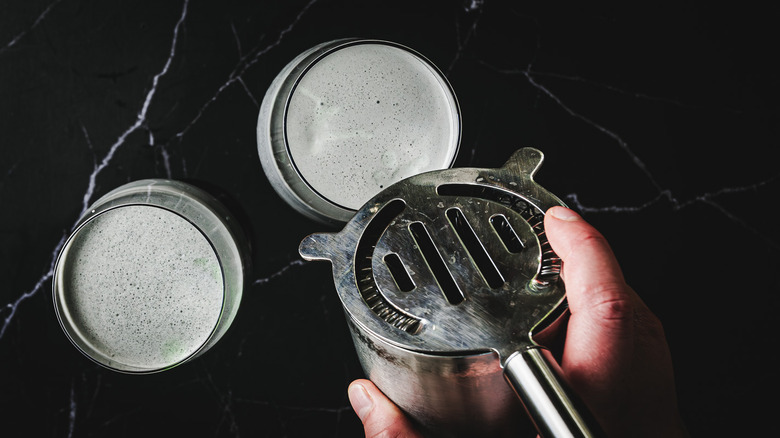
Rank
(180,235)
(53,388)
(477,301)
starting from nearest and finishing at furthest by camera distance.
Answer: (477,301)
(180,235)
(53,388)

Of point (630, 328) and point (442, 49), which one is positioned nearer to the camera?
point (630, 328)

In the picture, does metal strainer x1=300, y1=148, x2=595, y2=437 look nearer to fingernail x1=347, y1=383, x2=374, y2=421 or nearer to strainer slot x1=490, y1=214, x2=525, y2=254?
strainer slot x1=490, y1=214, x2=525, y2=254

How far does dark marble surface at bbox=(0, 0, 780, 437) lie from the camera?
0.63 meters

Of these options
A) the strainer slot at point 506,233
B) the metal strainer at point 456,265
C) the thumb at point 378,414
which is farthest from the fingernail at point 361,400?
the strainer slot at point 506,233

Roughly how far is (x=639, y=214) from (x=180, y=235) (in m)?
0.62

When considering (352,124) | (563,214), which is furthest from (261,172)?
(563,214)

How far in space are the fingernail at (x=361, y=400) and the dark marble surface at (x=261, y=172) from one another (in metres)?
0.13

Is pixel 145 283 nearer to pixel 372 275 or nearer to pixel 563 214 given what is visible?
pixel 372 275

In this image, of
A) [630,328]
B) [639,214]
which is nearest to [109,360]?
[630,328]

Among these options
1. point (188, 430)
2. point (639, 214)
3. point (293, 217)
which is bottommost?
point (188, 430)

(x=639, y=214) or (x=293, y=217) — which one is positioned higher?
(x=639, y=214)

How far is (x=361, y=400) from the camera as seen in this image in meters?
0.51

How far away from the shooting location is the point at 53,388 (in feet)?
2.08

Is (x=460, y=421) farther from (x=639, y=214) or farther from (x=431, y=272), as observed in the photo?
(x=639, y=214)
